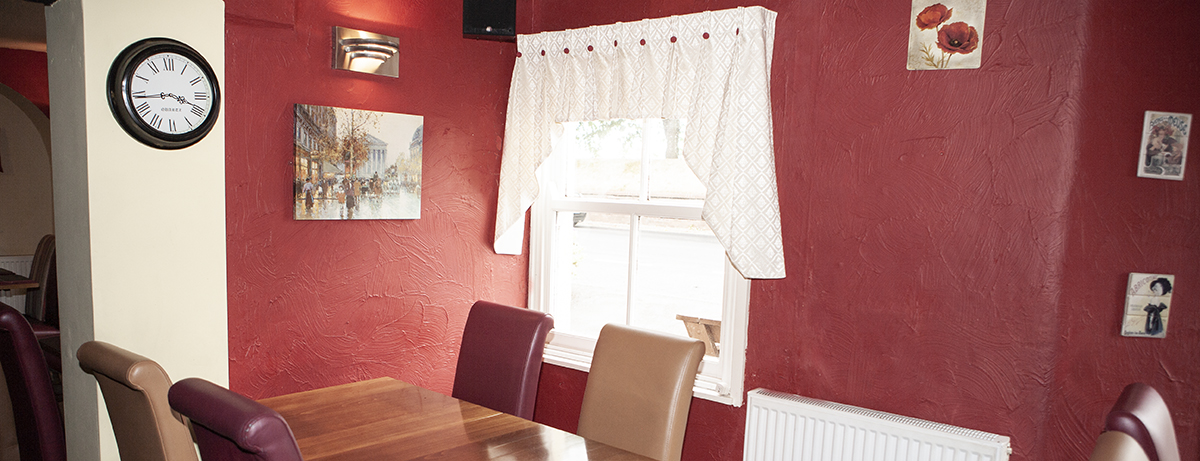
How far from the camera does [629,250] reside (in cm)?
312

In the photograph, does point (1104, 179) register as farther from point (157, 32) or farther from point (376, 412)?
point (157, 32)

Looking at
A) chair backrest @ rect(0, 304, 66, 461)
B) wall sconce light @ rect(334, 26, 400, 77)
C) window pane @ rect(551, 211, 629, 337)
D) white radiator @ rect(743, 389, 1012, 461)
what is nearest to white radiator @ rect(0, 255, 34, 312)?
chair backrest @ rect(0, 304, 66, 461)

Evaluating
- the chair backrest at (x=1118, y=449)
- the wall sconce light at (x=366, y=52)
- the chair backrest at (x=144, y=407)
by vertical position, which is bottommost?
the chair backrest at (x=144, y=407)

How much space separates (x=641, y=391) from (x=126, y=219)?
5.29 ft

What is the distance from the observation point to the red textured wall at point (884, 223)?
206cm

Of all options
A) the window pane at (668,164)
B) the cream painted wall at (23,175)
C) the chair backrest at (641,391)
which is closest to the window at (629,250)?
the window pane at (668,164)

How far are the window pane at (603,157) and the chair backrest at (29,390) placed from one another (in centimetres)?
209

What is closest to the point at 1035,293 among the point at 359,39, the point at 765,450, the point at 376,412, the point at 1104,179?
the point at 1104,179

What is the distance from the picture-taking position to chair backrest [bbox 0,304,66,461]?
209cm

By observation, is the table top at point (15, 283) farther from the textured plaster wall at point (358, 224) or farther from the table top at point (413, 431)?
the table top at point (413, 431)

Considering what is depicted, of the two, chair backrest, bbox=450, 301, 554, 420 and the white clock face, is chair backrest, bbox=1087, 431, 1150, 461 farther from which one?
the white clock face

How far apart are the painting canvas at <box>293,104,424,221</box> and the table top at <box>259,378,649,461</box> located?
0.82 meters

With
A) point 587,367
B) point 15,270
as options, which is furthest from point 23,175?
point 587,367

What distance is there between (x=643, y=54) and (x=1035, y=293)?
1.65 meters
